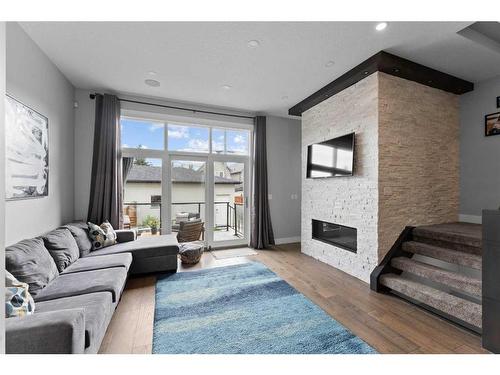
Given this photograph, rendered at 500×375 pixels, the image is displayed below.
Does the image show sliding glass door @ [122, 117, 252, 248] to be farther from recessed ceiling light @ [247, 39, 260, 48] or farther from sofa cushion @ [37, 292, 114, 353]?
sofa cushion @ [37, 292, 114, 353]

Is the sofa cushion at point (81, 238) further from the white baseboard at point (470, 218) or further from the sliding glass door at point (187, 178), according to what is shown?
the white baseboard at point (470, 218)

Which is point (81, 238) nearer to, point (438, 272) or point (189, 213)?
point (189, 213)

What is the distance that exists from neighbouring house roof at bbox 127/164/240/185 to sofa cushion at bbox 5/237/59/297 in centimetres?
209

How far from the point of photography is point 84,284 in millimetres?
1988

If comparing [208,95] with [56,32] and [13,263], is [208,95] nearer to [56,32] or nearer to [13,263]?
[56,32]

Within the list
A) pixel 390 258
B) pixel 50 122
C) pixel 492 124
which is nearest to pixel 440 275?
pixel 390 258

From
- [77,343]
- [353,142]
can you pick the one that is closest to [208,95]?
[353,142]

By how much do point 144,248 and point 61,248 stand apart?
3.00 feet

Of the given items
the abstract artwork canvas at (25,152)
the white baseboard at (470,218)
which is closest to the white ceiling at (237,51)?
the abstract artwork canvas at (25,152)

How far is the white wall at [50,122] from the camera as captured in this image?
2.14 metres

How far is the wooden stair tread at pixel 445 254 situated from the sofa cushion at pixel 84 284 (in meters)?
3.41
